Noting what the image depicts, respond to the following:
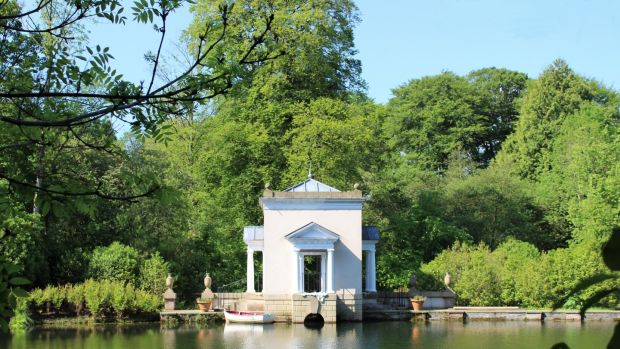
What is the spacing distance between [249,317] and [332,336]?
5.28 m

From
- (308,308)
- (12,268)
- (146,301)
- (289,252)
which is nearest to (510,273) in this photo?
(308,308)

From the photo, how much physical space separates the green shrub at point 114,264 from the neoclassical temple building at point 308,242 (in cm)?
396

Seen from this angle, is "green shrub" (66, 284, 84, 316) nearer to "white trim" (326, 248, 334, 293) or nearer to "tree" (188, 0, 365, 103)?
"white trim" (326, 248, 334, 293)

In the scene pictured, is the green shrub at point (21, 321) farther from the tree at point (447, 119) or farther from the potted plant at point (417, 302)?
the tree at point (447, 119)

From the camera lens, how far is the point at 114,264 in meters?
28.5

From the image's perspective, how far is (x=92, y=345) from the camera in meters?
20.0

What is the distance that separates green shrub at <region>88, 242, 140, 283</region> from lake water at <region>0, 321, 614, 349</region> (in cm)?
253

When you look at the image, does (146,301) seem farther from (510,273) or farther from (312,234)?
(510,273)

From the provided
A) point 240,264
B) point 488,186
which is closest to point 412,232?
point 488,186

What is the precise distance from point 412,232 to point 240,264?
7694 mm

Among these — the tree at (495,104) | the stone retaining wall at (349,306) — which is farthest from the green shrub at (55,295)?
the tree at (495,104)

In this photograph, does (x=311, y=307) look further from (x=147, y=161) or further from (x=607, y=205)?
(x=607, y=205)

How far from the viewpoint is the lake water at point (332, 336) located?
20031mm

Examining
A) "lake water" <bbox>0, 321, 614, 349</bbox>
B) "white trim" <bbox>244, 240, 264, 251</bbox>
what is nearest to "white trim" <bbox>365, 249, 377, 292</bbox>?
"lake water" <bbox>0, 321, 614, 349</bbox>
